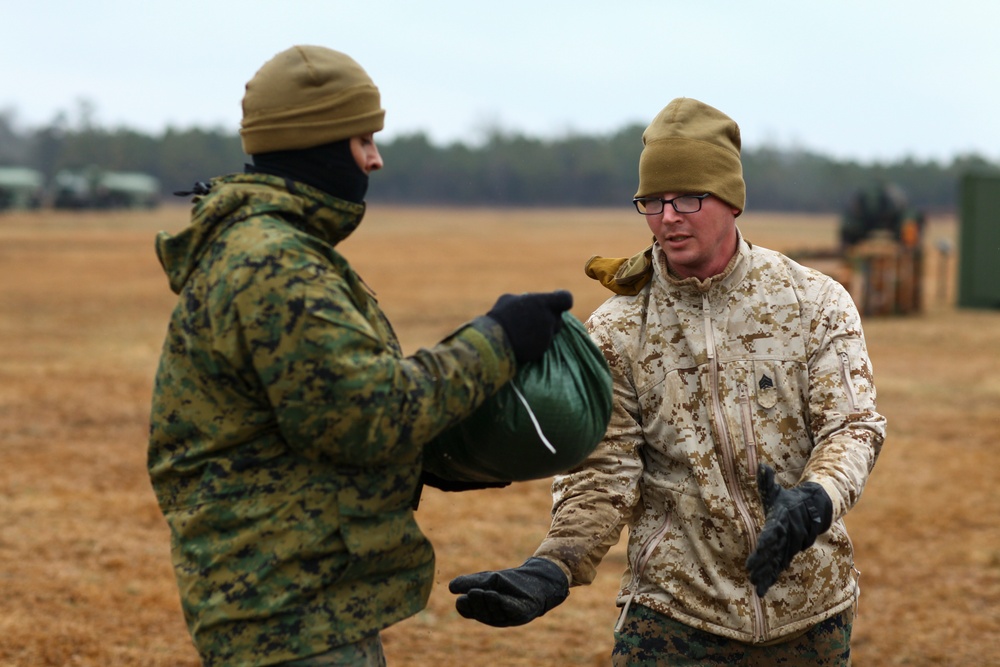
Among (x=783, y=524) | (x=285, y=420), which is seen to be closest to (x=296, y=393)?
(x=285, y=420)

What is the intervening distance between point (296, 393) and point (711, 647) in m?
1.36

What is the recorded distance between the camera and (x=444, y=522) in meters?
8.66

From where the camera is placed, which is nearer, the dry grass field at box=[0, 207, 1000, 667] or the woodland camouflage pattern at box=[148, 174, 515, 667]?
the woodland camouflage pattern at box=[148, 174, 515, 667]

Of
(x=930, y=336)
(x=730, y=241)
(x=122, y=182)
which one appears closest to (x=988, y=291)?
(x=930, y=336)

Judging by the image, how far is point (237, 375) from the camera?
7.86 feet

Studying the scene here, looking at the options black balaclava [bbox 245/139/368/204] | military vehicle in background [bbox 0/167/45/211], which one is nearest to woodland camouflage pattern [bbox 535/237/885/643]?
black balaclava [bbox 245/139/368/204]

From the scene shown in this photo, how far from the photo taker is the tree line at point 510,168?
309 feet

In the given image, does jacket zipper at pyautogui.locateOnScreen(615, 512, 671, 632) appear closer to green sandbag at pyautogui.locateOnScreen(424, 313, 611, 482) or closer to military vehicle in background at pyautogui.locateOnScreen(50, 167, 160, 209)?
green sandbag at pyautogui.locateOnScreen(424, 313, 611, 482)

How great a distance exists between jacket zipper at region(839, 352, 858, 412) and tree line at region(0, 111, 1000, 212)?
88007 millimetres

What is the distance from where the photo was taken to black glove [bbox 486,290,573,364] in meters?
2.54

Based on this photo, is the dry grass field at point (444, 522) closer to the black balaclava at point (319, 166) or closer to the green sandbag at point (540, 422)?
the green sandbag at point (540, 422)

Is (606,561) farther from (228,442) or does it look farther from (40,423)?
(40,423)

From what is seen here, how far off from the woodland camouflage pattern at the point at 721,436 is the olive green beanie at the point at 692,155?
188mm

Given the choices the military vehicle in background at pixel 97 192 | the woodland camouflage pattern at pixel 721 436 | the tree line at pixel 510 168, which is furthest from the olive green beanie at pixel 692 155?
the tree line at pixel 510 168
